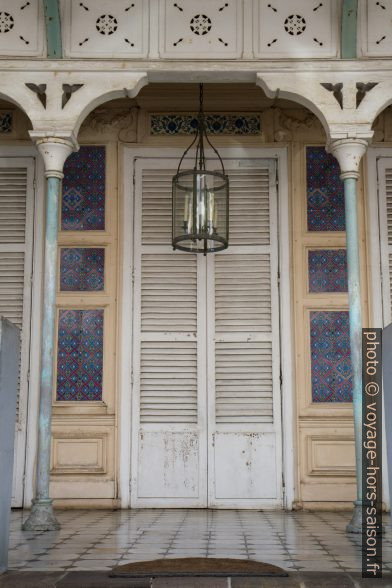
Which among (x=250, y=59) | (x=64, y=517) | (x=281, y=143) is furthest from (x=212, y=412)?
(x=250, y=59)

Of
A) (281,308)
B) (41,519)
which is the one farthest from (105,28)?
(41,519)

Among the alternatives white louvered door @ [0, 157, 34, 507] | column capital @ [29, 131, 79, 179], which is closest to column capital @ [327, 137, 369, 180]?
column capital @ [29, 131, 79, 179]

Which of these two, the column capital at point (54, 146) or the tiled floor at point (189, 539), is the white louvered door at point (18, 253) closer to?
the tiled floor at point (189, 539)

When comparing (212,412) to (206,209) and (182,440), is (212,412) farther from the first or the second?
(206,209)

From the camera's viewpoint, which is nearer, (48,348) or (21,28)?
(48,348)

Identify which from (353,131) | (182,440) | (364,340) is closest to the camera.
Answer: (364,340)

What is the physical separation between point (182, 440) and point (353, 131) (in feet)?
9.43

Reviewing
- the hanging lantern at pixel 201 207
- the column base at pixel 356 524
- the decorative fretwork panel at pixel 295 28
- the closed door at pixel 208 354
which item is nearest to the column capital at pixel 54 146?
the hanging lantern at pixel 201 207

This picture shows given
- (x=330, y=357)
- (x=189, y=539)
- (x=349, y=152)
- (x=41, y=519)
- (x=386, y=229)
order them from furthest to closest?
(x=386, y=229), (x=330, y=357), (x=349, y=152), (x=41, y=519), (x=189, y=539)

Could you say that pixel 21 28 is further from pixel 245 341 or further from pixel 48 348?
pixel 245 341

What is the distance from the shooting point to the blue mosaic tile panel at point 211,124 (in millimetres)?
6953

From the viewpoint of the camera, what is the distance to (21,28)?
5.79m

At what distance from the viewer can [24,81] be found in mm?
5715

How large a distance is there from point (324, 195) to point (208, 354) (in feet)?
5.73
